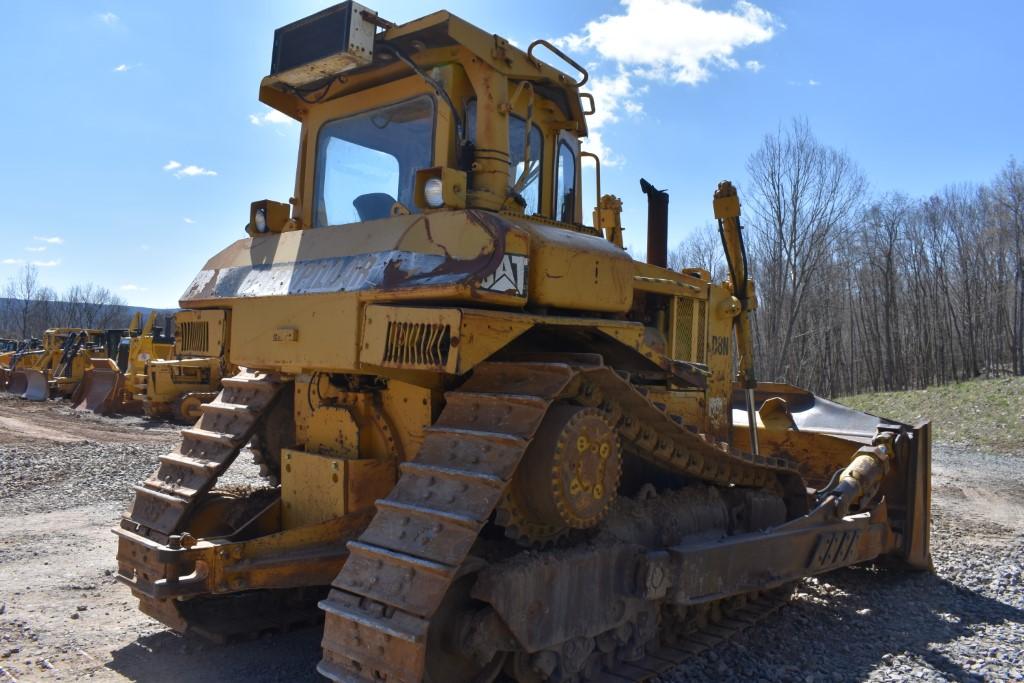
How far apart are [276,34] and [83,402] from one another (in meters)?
18.8

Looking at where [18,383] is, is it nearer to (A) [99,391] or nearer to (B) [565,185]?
(A) [99,391]

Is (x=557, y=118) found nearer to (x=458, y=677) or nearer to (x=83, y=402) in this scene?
(x=458, y=677)

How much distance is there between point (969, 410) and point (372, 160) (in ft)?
64.6

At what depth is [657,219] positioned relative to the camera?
6723 millimetres

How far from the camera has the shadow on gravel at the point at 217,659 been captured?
441 centimetres

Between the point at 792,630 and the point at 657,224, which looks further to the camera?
the point at 657,224

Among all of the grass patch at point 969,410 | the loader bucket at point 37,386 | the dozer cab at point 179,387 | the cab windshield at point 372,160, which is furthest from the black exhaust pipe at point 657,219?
the loader bucket at point 37,386

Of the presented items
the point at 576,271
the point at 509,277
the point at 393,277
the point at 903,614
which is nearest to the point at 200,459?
the point at 393,277

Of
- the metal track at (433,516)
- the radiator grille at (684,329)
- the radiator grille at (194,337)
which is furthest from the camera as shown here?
the radiator grille at (684,329)

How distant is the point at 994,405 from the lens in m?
19.8

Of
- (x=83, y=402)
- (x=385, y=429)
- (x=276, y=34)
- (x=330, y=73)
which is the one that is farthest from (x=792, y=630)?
(x=83, y=402)

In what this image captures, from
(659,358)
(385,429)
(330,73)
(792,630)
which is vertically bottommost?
(792,630)

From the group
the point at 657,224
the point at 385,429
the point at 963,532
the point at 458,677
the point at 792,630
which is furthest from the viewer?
the point at 963,532

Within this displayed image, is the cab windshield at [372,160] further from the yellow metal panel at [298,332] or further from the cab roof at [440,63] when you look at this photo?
the yellow metal panel at [298,332]
